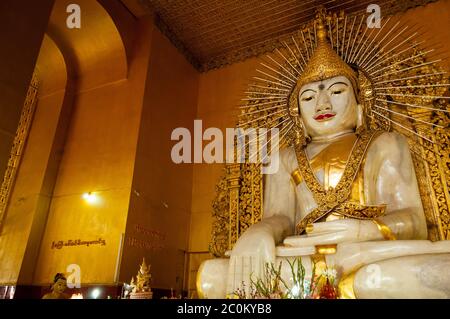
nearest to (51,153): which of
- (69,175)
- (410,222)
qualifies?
(69,175)

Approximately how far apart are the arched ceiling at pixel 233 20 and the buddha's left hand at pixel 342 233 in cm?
280

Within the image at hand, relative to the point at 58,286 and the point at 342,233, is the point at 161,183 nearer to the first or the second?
the point at 58,286

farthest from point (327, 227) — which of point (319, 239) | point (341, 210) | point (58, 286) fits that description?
point (58, 286)

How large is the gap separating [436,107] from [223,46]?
2616 millimetres

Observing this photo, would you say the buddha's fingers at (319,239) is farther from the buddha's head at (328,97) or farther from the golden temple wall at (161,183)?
the golden temple wall at (161,183)

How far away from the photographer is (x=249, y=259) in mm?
2264

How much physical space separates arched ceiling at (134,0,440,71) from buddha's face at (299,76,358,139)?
1.33 m

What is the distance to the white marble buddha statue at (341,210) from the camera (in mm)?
1727

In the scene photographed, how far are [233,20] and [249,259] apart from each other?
3.12 m

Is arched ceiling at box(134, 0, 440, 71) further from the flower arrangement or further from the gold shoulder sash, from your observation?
the flower arrangement

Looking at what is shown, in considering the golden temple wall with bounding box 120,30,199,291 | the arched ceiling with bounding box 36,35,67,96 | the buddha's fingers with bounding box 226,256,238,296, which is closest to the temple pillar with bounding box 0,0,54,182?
the golden temple wall with bounding box 120,30,199,291

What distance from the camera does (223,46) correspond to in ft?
15.7

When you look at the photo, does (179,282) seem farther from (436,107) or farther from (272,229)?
(436,107)

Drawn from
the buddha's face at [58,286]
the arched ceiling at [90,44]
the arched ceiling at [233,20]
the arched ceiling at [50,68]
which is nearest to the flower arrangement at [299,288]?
the buddha's face at [58,286]
